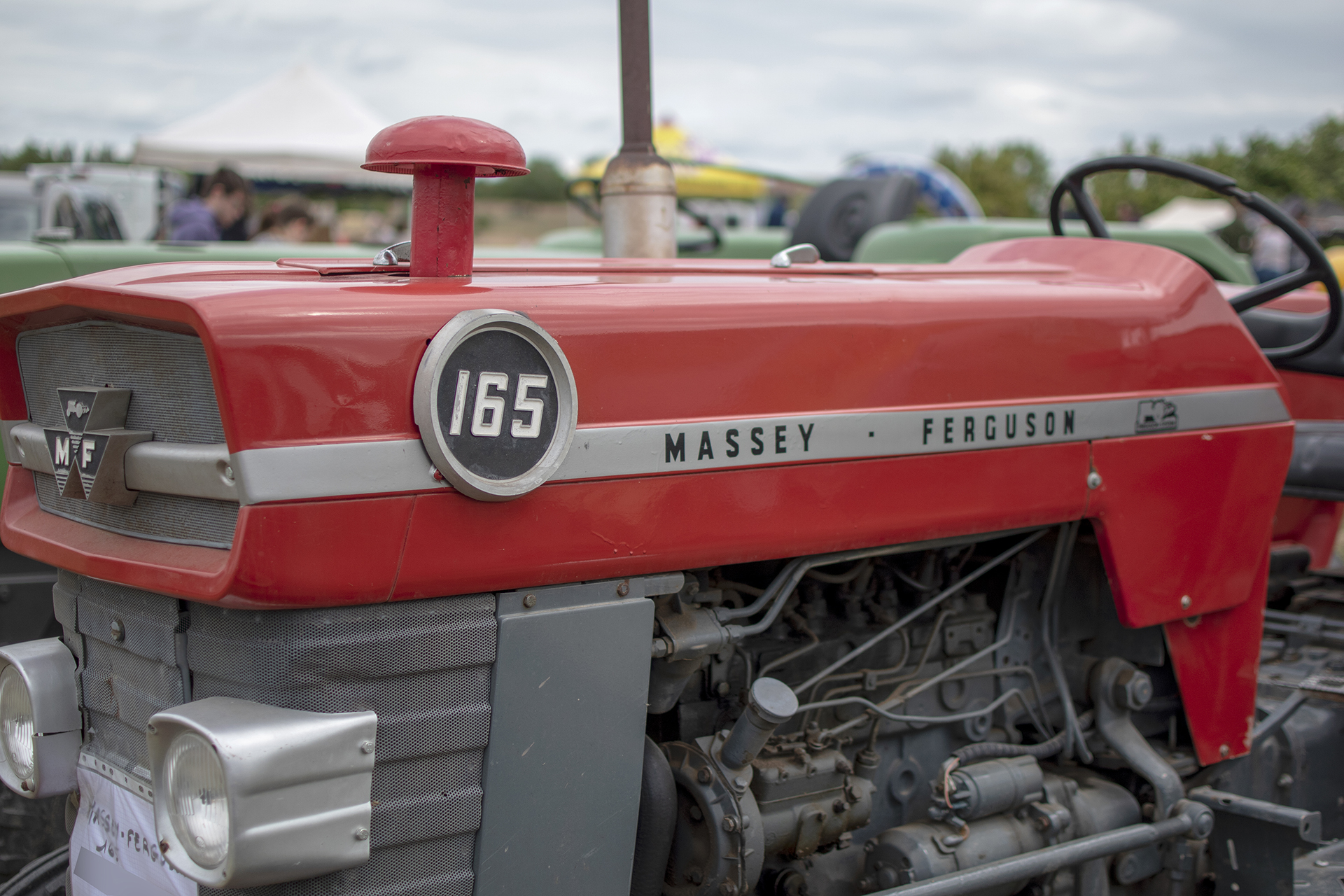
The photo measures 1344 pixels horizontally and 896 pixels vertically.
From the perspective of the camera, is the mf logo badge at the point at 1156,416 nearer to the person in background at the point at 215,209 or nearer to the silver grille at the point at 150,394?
the silver grille at the point at 150,394

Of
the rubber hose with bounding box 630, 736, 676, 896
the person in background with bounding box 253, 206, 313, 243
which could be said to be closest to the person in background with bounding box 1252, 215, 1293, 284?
the person in background with bounding box 253, 206, 313, 243

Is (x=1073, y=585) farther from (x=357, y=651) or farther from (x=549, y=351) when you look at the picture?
(x=357, y=651)

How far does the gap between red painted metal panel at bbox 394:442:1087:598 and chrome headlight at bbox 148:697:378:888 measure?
0.20 metres

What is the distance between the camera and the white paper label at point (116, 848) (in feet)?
5.23

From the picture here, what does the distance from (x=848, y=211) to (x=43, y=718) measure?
3.57 m

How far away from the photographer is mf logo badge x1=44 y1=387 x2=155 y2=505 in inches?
61.0

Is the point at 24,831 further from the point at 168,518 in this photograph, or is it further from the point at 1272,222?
the point at 1272,222

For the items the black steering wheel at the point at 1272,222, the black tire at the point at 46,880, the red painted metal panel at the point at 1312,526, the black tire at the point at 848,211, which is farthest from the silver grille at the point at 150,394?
the red painted metal panel at the point at 1312,526

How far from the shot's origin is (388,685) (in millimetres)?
1462

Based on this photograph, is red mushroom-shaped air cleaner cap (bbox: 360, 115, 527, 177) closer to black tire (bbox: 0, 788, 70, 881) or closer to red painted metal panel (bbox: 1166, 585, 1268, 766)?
red painted metal panel (bbox: 1166, 585, 1268, 766)

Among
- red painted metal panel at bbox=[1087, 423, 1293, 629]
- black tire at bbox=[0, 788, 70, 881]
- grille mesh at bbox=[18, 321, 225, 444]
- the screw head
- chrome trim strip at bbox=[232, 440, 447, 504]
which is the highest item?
grille mesh at bbox=[18, 321, 225, 444]

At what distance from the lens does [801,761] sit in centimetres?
195

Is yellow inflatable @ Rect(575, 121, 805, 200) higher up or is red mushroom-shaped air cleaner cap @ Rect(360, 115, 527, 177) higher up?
yellow inflatable @ Rect(575, 121, 805, 200)

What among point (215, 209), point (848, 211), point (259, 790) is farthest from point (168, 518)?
point (215, 209)
